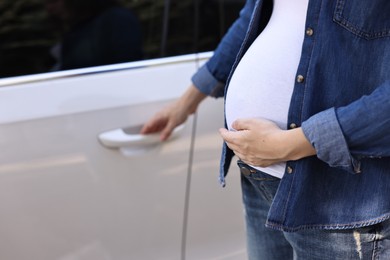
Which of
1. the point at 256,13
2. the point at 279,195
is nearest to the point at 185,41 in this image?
the point at 256,13

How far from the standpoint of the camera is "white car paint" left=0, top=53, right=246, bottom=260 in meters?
1.64

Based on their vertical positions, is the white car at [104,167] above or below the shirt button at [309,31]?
below

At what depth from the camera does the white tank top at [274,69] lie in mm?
1096

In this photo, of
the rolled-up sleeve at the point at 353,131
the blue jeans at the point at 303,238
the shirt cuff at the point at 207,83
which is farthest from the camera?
the shirt cuff at the point at 207,83

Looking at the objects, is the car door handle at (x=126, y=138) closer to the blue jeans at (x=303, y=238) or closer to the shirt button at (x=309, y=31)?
the blue jeans at (x=303, y=238)

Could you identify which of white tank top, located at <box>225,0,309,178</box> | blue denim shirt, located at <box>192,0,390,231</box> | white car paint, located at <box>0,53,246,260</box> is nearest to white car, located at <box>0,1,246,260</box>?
white car paint, located at <box>0,53,246,260</box>

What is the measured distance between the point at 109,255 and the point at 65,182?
1.07 feet

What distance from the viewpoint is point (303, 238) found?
3.71ft

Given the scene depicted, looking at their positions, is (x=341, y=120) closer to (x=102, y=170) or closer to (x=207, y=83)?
(x=207, y=83)

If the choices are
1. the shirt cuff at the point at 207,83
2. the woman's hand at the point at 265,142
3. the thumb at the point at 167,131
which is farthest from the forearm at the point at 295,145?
the thumb at the point at 167,131

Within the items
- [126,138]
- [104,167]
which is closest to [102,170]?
[104,167]

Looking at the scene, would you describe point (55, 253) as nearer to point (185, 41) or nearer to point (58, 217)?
point (58, 217)

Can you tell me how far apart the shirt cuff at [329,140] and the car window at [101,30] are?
97 centimetres

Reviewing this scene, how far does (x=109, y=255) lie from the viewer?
6.07 ft
